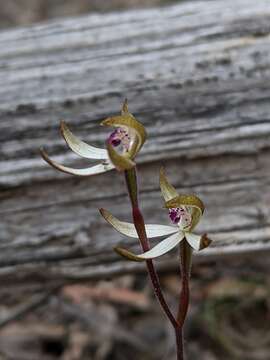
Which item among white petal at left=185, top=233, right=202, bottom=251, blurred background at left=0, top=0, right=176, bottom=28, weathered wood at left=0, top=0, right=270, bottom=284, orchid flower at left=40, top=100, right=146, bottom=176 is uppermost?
blurred background at left=0, top=0, right=176, bottom=28

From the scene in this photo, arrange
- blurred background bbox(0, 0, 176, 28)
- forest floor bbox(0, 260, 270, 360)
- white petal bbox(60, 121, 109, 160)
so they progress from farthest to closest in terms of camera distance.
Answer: blurred background bbox(0, 0, 176, 28)
forest floor bbox(0, 260, 270, 360)
white petal bbox(60, 121, 109, 160)

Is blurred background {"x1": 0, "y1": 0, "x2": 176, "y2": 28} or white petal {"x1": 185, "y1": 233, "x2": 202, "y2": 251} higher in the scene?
blurred background {"x1": 0, "y1": 0, "x2": 176, "y2": 28}

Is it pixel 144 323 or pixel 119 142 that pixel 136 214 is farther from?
pixel 144 323

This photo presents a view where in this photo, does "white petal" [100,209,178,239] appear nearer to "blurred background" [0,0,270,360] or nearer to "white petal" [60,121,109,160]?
"white petal" [60,121,109,160]

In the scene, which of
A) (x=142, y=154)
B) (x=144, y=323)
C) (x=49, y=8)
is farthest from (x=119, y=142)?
(x=49, y=8)

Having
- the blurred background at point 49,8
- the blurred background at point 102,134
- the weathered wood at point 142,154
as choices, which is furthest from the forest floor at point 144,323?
the blurred background at point 49,8

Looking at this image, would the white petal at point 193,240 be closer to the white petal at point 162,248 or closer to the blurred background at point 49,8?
the white petal at point 162,248

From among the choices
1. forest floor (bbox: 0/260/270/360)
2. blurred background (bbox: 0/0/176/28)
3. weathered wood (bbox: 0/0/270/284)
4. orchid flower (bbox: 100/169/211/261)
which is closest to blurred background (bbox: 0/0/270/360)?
weathered wood (bbox: 0/0/270/284)

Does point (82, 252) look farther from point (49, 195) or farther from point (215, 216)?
point (215, 216)
